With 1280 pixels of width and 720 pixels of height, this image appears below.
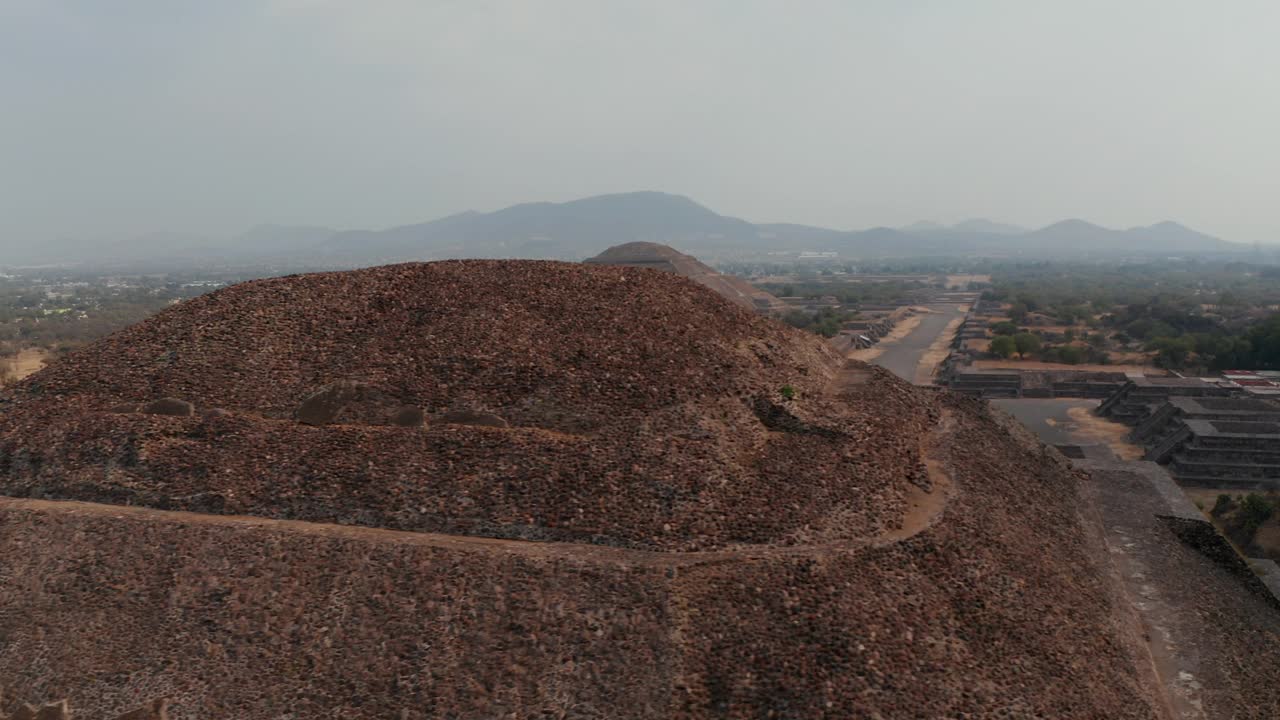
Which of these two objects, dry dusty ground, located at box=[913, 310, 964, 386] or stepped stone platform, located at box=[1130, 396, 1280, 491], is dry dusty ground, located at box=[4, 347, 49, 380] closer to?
dry dusty ground, located at box=[913, 310, 964, 386]

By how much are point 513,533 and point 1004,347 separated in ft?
181

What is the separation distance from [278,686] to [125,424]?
645cm

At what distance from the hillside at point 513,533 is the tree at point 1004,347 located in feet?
148

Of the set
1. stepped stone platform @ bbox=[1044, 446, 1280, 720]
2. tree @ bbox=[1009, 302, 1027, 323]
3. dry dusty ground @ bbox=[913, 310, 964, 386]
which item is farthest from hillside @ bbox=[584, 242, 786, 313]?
stepped stone platform @ bbox=[1044, 446, 1280, 720]

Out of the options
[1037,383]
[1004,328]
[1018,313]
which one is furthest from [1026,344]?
[1018,313]

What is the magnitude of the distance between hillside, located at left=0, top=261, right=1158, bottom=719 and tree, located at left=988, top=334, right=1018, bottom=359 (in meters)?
45.0

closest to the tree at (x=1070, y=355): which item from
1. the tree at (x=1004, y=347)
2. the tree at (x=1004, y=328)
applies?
the tree at (x=1004, y=347)

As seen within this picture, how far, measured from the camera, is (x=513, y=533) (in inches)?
418

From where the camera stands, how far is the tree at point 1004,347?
185 ft

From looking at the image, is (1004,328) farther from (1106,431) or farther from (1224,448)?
(1224,448)

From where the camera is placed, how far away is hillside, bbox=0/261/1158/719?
899cm

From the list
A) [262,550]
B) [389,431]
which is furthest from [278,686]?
[389,431]

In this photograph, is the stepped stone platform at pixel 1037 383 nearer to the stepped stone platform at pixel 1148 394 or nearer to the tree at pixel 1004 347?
the stepped stone platform at pixel 1148 394

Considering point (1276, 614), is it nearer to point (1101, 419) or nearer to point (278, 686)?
point (278, 686)
